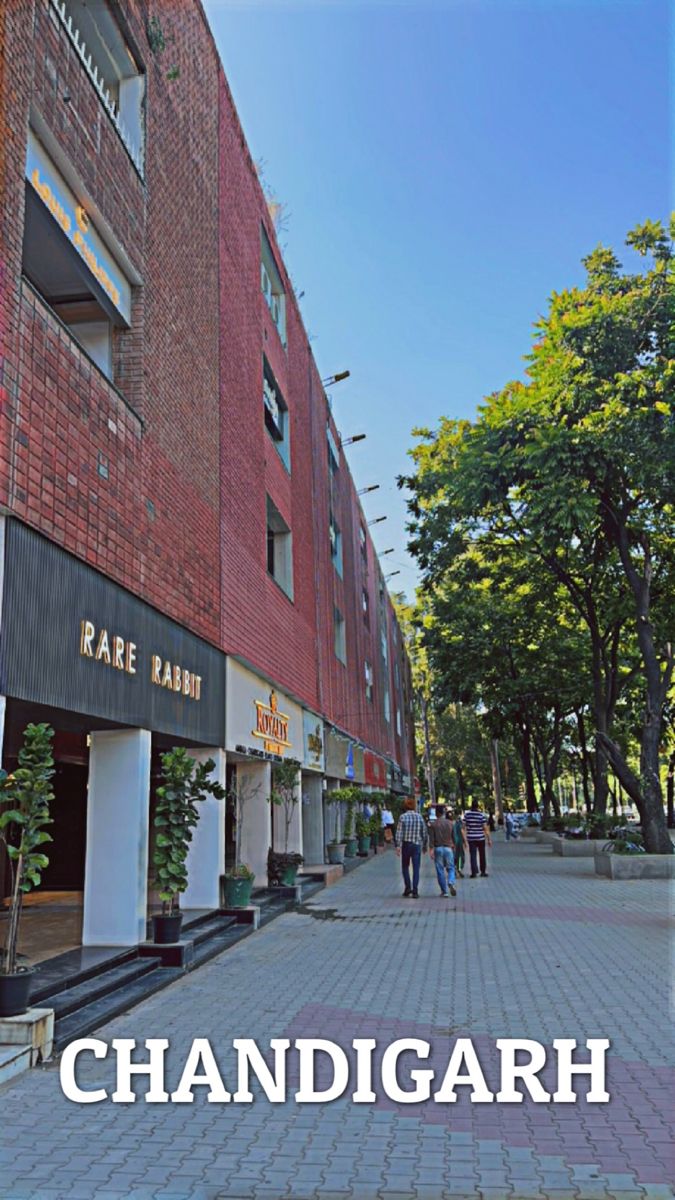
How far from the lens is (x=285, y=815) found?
20.2 m

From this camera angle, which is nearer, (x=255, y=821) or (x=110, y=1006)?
(x=110, y=1006)

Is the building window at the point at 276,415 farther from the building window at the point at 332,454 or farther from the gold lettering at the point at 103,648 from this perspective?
the gold lettering at the point at 103,648

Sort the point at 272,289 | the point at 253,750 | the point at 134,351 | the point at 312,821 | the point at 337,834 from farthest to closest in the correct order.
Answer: the point at 337,834 < the point at 312,821 < the point at 272,289 < the point at 253,750 < the point at 134,351

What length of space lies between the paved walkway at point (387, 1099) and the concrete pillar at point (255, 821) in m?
3.53

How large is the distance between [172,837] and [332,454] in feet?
71.2

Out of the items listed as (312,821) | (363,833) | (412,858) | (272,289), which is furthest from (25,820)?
(363,833)

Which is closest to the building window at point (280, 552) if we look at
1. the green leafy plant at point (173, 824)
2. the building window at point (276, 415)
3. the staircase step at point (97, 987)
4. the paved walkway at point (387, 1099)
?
the building window at point (276, 415)

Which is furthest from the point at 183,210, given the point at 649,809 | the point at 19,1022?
the point at 649,809

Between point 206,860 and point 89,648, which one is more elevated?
point 89,648

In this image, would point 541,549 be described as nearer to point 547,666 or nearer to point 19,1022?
point 547,666

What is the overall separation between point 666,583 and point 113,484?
734 inches

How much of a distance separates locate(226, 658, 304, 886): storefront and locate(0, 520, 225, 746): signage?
7.01 ft

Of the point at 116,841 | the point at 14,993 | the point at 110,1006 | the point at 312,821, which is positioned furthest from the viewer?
the point at 312,821

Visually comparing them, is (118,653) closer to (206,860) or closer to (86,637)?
(86,637)
